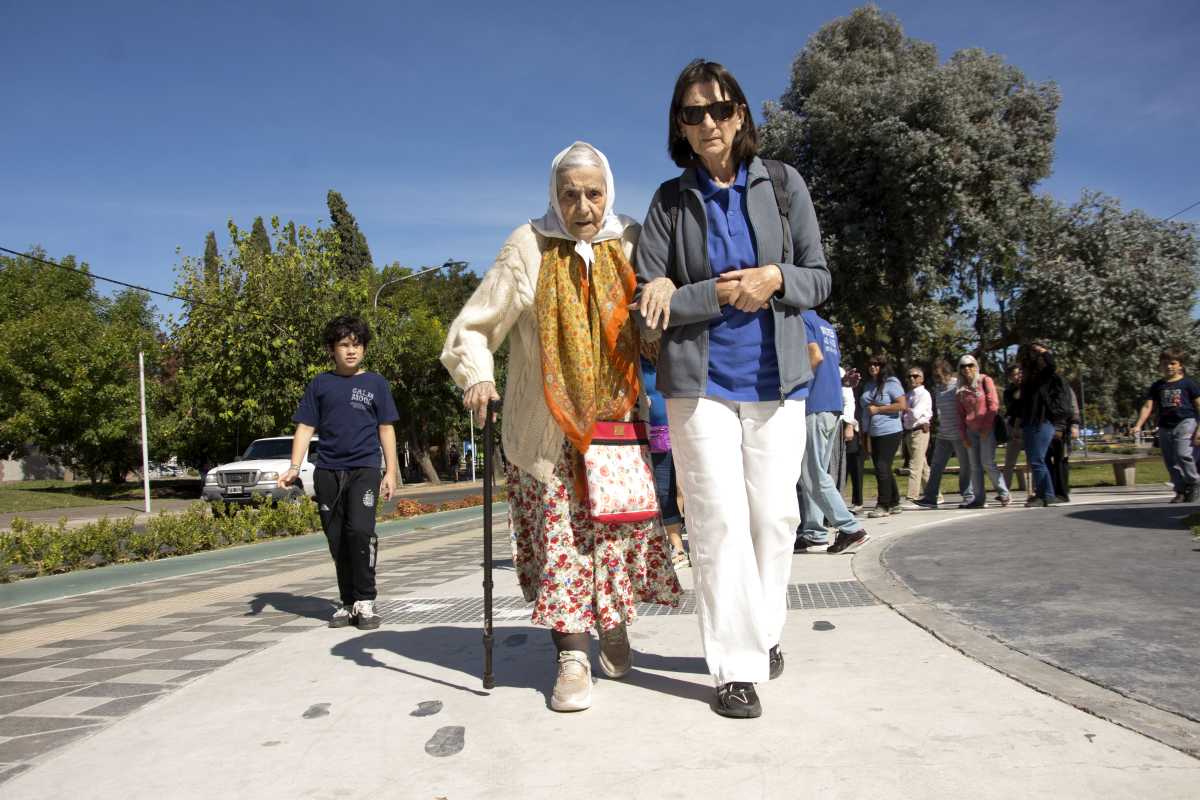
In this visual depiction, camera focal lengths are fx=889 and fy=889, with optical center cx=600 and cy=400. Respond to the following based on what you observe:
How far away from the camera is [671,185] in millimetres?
3281

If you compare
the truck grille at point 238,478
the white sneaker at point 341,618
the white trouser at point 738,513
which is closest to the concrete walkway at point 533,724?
the white sneaker at point 341,618

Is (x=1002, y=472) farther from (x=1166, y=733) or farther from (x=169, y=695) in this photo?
(x=169, y=695)

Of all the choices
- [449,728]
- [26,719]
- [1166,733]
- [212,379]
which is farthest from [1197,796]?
[212,379]

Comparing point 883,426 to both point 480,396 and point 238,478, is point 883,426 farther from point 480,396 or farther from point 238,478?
point 238,478

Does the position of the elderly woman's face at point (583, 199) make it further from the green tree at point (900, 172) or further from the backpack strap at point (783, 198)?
the green tree at point (900, 172)

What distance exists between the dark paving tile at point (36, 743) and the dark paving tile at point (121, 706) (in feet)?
0.54

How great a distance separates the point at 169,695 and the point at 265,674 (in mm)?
388

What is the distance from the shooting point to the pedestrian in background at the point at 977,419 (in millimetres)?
9945

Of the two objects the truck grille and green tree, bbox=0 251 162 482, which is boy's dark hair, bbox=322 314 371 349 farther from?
green tree, bbox=0 251 162 482

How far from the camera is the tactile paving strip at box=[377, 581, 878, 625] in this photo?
15.2 ft

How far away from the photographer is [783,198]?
3166 millimetres

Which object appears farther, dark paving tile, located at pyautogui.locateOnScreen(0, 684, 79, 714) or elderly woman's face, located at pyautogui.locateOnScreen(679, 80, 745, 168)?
dark paving tile, located at pyautogui.locateOnScreen(0, 684, 79, 714)

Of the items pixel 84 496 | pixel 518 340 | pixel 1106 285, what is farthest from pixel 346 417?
pixel 84 496

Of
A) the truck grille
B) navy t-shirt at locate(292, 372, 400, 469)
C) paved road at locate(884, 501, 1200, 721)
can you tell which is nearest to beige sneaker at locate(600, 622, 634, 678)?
paved road at locate(884, 501, 1200, 721)
